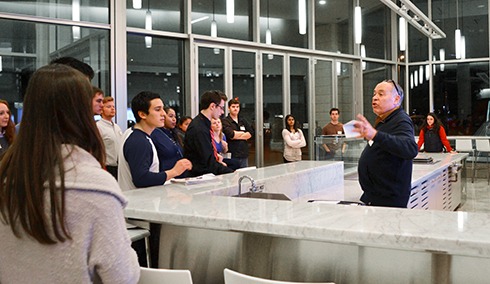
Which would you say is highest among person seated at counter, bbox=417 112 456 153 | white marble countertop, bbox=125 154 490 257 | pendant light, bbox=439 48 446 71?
pendant light, bbox=439 48 446 71

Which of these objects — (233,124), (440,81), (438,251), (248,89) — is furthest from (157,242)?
(440,81)

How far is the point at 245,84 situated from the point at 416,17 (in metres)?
3.07

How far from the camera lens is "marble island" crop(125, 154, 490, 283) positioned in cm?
169

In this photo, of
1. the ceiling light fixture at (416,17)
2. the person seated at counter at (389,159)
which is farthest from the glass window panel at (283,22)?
the person seated at counter at (389,159)

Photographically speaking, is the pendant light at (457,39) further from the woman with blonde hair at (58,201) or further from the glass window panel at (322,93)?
the woman with blonde hair at (58,201)

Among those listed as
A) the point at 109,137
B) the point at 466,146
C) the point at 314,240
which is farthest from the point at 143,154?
the point at 466,146

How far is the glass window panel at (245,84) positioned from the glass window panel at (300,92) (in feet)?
3.40

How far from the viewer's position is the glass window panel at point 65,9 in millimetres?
5900

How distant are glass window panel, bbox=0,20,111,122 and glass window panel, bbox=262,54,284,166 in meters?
3.35

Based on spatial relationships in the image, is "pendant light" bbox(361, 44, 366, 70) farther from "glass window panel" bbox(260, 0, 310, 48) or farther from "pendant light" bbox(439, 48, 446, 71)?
"pendant light" bbox(439, 48, 446, 71)

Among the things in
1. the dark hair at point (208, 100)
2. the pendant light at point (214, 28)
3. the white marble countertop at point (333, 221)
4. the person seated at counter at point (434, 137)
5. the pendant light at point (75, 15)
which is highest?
the pendant light at point (214, 28)

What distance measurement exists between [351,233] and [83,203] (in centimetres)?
91

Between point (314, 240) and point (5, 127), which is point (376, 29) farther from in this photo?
point (314, 240)

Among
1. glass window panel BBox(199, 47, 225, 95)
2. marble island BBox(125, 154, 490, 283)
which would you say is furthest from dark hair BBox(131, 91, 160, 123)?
glass window panel BBox(199, 47, 225, 95)
